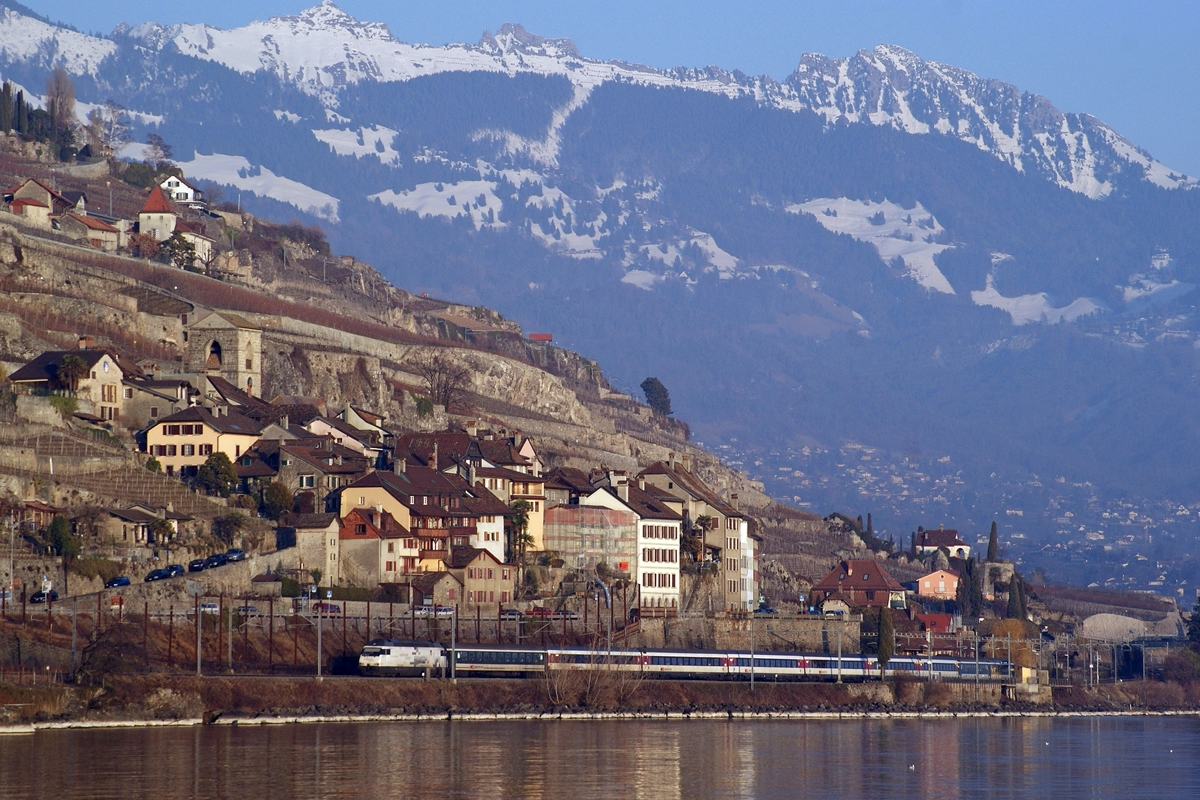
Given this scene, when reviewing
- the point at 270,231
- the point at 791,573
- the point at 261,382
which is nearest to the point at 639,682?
the point at 261,382

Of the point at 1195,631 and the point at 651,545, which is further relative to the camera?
the point at 1195,631

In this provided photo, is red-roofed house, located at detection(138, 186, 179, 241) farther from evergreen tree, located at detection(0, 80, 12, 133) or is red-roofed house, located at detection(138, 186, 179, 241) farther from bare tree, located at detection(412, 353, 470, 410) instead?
evergreen tree, located at detection(0, 80, 12, 133)

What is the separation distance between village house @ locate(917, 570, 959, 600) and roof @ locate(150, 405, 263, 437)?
66851 mm

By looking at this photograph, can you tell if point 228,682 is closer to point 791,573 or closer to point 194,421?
point 194,421

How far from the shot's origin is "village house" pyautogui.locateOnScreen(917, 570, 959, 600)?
165m

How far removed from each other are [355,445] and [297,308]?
37706mm

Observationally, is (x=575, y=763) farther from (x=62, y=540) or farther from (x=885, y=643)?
(x=885, y=643)

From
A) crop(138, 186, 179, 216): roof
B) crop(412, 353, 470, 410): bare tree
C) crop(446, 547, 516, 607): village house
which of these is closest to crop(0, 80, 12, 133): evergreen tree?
crop(138, 186, 179, 216): roof

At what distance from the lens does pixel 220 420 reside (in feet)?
370

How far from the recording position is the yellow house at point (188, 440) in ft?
361

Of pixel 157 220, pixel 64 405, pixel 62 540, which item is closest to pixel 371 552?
pixel 62 540

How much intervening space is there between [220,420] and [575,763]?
141ft

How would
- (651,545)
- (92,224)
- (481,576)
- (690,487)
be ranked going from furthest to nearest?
1. (92,224)
2. (690,487)
3. (651,545)
4. (481,576)

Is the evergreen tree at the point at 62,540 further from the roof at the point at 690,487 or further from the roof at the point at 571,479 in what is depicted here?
the roof at the point at 690,487
